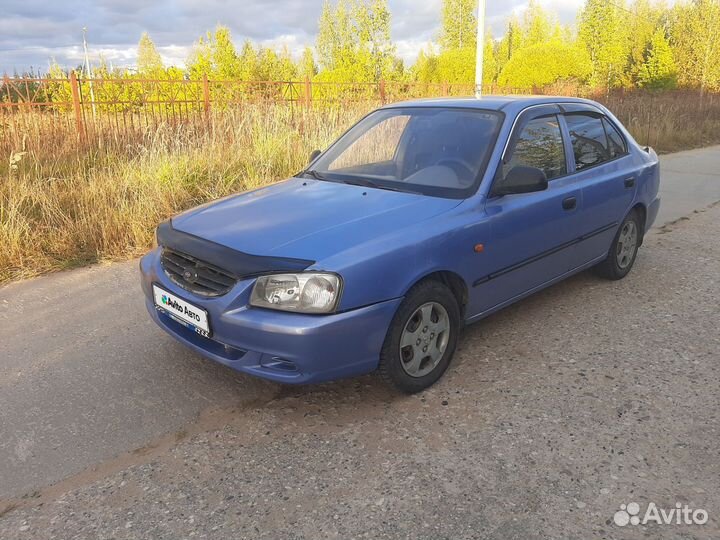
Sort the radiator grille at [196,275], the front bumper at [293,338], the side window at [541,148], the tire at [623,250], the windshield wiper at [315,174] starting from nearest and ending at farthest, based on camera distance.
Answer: the front bumper at [293,338], the radiator grille at [196,275], the side window at [541,148], the windshield wiper at [315,174], the tire at [623,250]

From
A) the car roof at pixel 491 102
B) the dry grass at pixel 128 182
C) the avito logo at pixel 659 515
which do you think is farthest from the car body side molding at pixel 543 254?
the dry grass at pixel 128 182

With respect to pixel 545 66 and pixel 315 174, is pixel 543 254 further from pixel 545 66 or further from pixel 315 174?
pixel 545 66

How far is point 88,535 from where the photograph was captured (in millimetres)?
2139

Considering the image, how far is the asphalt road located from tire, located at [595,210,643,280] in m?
0.54

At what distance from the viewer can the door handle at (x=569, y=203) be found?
12.6ft

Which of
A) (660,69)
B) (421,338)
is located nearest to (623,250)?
(421,338)

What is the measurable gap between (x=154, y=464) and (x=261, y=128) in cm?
674

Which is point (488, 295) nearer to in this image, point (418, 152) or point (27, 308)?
point (418, 152)

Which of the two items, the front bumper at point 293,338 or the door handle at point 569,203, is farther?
→ the door handle at point 569,203

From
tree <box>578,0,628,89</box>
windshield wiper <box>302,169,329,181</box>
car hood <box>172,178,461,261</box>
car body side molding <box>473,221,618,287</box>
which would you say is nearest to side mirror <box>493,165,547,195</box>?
car hood <box>172,178,461,261</box>

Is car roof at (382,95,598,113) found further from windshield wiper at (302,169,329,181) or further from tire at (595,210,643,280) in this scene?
tire at (595,210,643,280)

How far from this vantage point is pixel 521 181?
3.30 meters

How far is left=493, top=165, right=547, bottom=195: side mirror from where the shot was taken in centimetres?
330

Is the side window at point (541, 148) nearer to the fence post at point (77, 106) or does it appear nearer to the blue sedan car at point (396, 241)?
the blue sedan car at point (396, 241)
